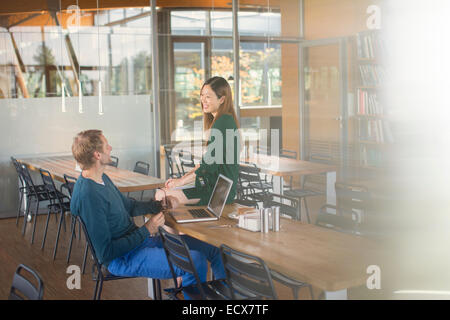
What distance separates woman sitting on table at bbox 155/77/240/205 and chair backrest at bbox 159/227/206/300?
0.84 metres

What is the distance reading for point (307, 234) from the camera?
3.55m

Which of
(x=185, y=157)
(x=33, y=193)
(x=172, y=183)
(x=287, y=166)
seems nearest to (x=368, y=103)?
→ (x=287, y=166)

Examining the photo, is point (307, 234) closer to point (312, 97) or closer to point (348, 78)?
point (348, 78)

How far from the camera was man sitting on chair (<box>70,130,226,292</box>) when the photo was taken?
348 centimetres

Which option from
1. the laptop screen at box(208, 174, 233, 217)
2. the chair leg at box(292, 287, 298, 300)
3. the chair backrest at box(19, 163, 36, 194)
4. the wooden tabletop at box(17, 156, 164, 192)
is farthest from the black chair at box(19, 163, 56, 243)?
the chair leg at box(292, 287, 298, 300)

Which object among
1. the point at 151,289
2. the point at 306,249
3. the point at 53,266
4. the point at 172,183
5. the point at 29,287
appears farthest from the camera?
the point at 53,266

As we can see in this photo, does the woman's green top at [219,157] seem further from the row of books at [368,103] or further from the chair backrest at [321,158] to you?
the chair backrest at [321,158]

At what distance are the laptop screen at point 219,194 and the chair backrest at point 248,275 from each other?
0.82 m

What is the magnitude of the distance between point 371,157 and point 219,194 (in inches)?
113

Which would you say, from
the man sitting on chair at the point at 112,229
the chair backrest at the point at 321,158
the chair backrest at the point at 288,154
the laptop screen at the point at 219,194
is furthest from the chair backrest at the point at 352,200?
the chair backrest at the point at 288,154

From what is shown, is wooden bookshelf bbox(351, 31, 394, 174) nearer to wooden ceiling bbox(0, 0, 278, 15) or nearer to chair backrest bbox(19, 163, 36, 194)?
wooden ceiling bbox(0, 0, 278, 15)

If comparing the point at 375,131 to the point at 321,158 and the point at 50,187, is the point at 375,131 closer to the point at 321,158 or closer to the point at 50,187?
the point at 321,158

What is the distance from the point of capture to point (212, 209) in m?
4.16
